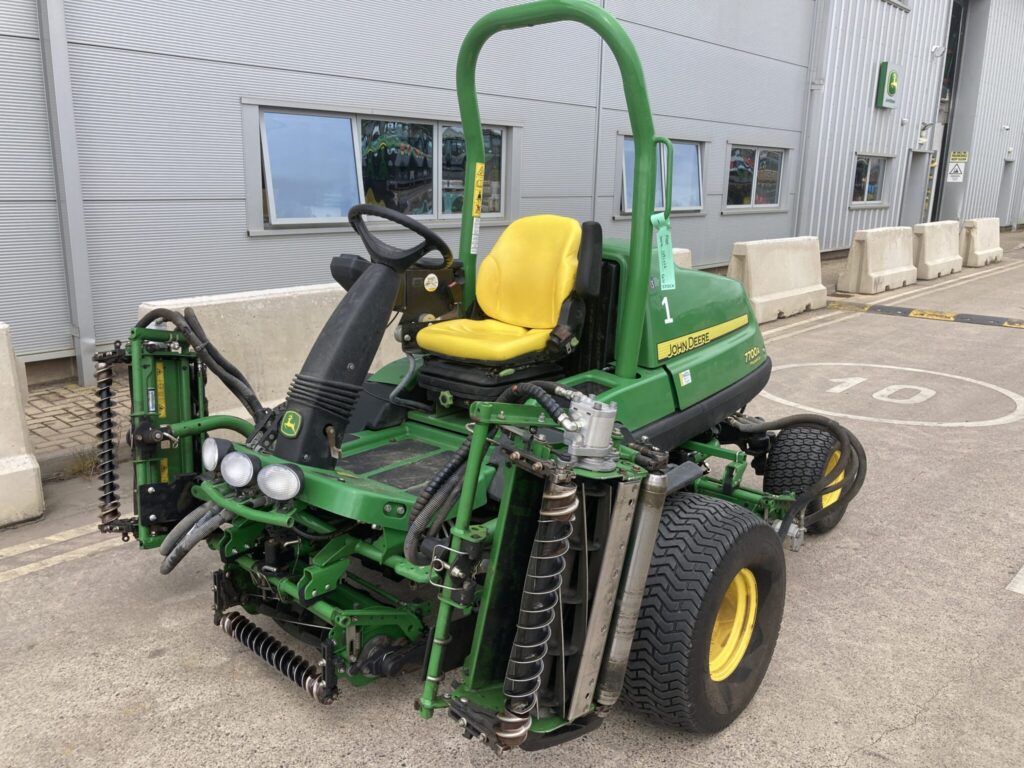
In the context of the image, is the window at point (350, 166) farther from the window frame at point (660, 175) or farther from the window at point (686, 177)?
the window at point (686, 177)

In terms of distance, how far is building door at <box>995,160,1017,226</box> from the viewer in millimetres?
26453

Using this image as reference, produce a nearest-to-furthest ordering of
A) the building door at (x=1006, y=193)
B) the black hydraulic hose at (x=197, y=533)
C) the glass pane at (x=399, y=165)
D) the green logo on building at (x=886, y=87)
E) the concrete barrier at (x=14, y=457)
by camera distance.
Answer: the black hydraulic hose at (x=197, y=533), the concrete barrier at (x=14, y=457), the glass pane at (x=399, y=165), the green logo on building at (x=886, y=87), the building door at (x=1006, y=193)

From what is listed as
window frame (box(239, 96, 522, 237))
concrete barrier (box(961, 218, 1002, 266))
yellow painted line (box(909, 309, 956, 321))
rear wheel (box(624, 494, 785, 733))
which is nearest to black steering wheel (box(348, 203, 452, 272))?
rear wheel (box(624, 494, 785, 733))

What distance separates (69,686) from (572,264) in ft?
8.29

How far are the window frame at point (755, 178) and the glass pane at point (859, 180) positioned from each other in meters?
2.98

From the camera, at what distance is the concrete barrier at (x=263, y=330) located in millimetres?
5020

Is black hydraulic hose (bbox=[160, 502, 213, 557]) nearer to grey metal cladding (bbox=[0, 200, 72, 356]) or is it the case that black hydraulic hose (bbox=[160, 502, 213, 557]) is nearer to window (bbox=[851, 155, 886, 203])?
grey metal cladding (bbox=[0, 200, 72, 356])

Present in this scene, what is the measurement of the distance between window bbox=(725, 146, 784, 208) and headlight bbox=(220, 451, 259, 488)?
1218 cm

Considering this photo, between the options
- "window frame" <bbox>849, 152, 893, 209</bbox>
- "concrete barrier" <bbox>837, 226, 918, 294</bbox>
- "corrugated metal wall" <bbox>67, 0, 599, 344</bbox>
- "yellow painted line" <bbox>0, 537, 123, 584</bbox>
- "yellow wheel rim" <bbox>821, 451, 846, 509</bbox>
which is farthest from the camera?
"window frame" <bbox>849, 152, 893, 209</bbox>

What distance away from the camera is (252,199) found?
770 centimetres

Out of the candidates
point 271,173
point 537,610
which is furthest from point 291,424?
point 271,173

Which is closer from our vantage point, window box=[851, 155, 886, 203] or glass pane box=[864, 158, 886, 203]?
window box=[851, 155, 886, 203]

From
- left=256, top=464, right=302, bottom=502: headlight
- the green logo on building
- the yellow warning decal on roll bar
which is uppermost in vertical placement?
the green logo on building

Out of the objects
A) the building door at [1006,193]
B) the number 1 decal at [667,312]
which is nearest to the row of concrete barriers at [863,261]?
the number 1 decal at [667,312]
